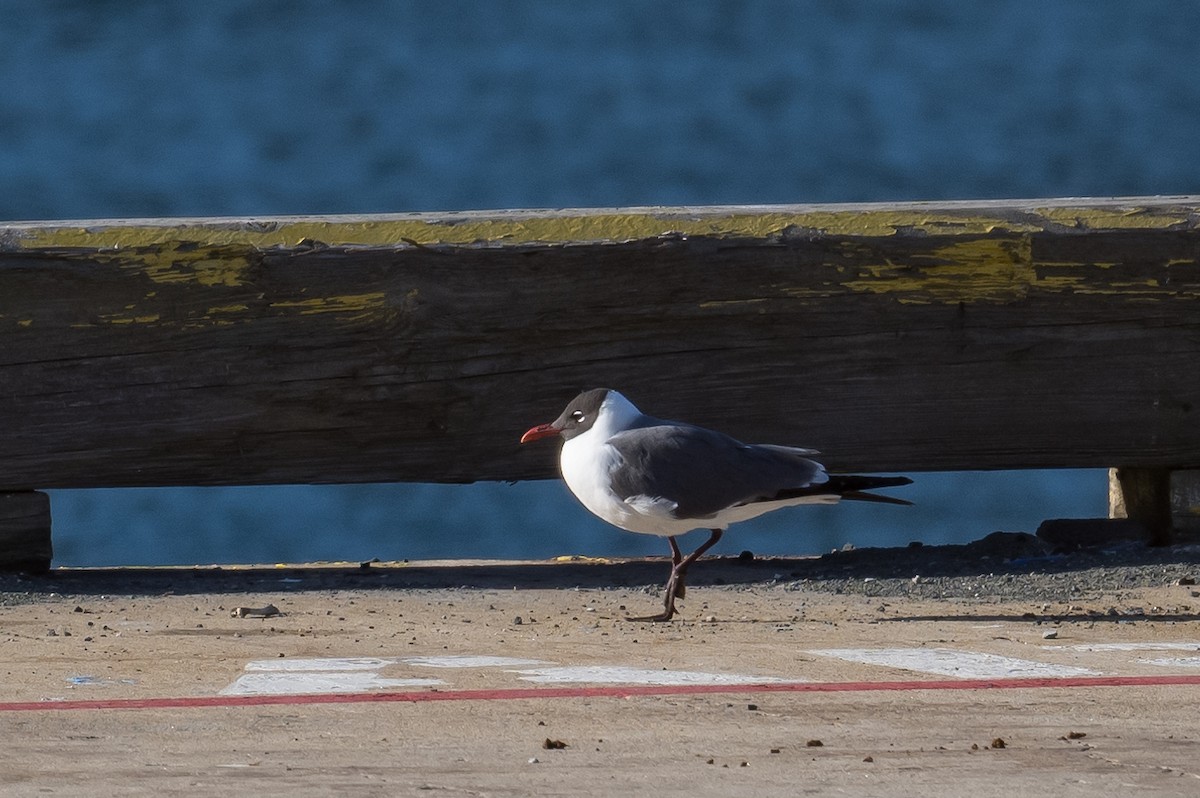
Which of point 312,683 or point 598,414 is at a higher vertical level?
point 598,414

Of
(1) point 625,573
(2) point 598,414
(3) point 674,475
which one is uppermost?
(2) point 598,414

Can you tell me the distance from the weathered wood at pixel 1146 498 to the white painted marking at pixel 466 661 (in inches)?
115

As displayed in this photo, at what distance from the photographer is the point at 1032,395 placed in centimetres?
646

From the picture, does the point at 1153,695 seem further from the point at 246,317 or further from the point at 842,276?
the point at 246,317

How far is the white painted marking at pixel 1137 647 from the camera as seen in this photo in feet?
16.1

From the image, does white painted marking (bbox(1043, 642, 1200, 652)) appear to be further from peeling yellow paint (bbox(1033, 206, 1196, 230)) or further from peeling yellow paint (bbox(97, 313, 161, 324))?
peeling yellow paint (bbox(97, 313, 161, 324))

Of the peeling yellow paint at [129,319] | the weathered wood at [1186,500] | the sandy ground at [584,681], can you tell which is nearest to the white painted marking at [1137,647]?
the sandy ground at [584,681]

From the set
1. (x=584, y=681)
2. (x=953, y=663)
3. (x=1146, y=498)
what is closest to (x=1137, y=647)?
(x=953, y=663)

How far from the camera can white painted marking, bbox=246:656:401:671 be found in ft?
15.2

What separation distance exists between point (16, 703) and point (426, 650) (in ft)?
3.93

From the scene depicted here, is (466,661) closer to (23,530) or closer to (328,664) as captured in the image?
(328,664)

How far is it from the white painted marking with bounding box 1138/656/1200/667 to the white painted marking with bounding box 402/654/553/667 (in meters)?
1.54

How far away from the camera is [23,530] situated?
20.9ft

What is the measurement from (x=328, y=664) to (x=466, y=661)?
0.36 meters
